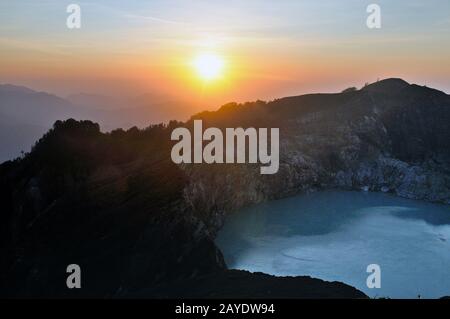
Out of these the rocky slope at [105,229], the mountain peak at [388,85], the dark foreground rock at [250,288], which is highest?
the mountain peak at [388,85]

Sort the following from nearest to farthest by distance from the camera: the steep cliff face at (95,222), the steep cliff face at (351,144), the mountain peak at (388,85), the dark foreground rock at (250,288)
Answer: the dark foreground rock at (250,288)
the steep cliff face at (95,222)
the steep cliff face at (351,144)
the mountain peak at (388,85)

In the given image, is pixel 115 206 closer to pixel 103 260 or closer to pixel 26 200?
pixel 103 260

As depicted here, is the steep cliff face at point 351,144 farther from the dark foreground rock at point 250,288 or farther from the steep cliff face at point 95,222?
the dark foreground rock at point 250,288

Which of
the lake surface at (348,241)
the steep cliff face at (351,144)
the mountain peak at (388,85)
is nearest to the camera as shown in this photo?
the lake surface at (348,241)

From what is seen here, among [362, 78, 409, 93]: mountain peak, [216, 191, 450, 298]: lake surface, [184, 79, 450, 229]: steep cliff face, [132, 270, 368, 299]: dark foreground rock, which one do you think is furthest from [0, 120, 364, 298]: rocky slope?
[362, 78, 409, 93]: mountain peak

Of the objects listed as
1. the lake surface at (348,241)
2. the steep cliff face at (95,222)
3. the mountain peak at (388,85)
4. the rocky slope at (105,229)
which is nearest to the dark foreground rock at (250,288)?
the rocky slope at (105,229)
